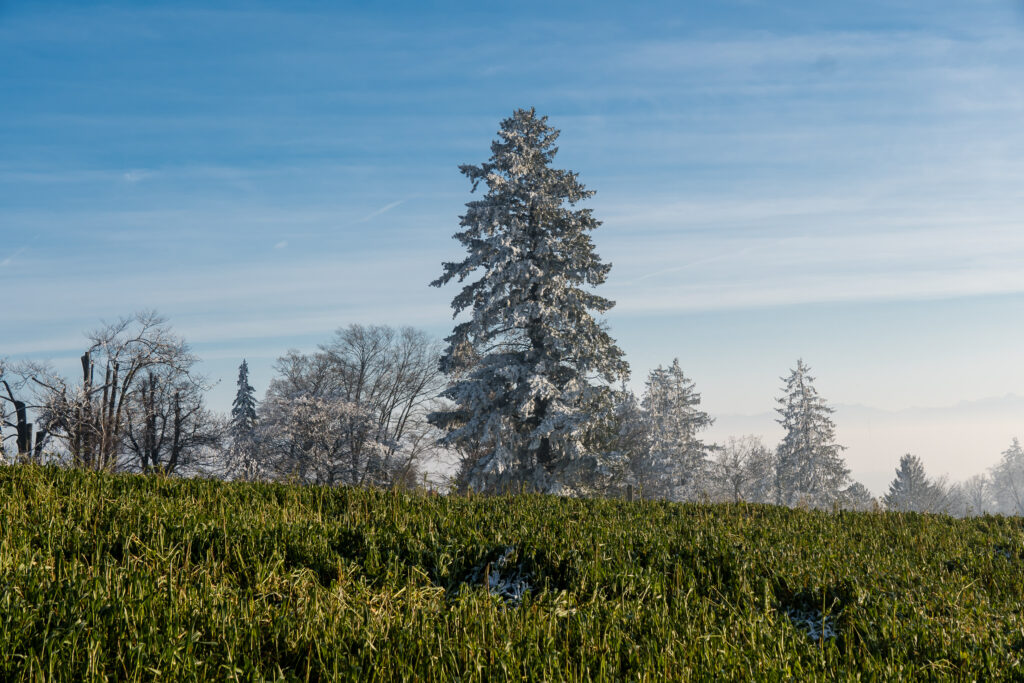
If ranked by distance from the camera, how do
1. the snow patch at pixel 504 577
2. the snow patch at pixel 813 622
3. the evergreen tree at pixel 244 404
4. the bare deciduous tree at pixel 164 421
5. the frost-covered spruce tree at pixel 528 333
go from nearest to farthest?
the snow patch at pixel 813 622, the snow patch at pixel 504 577, the frost-covered spruce tree at pixel 528 333, the bare deciduous tree at pixel 164 421, the evergreen tree at pixel 244 404

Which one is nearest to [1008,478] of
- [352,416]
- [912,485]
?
[912,485]

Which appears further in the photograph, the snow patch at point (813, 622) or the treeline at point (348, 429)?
the treeline at point (348, 429)

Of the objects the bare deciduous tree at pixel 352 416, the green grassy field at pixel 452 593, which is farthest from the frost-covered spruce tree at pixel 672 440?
the green grassy field at pixel 452 593

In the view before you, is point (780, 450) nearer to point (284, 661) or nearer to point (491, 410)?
point (491, 410)

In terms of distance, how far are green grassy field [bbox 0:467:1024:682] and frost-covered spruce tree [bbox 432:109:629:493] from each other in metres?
12.7

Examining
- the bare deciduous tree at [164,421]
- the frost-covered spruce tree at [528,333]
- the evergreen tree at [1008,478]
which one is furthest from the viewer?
the evergreen tree at [1008,478]

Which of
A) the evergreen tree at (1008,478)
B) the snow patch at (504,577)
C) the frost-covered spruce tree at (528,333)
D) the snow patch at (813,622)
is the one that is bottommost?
the evergreen tree at (1008,478)

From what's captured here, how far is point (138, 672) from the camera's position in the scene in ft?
9.97

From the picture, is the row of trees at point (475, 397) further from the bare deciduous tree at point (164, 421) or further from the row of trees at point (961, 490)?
the row of trees at point (961, 490)

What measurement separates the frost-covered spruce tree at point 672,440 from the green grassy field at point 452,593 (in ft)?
113

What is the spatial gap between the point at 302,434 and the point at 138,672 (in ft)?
102

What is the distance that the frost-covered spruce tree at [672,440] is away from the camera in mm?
42219

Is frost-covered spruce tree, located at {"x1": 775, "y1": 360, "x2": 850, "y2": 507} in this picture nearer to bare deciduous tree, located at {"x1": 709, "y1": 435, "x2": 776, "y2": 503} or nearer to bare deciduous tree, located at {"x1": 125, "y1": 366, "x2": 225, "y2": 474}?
bare deciduous tree, located at {"x1": 709, "y1": 435, "x2": 776, "y2": 503}

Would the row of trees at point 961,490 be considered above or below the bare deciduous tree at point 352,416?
below
